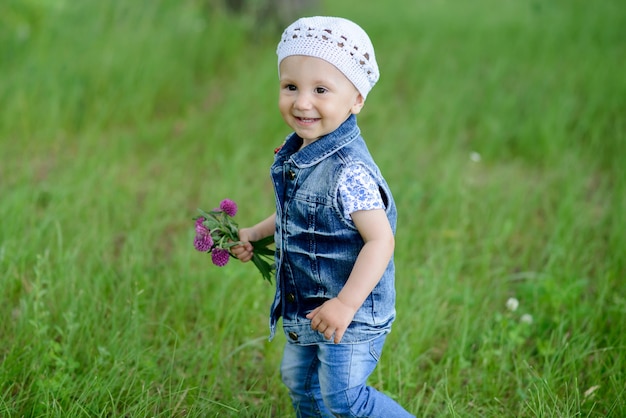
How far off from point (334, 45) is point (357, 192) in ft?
1.31

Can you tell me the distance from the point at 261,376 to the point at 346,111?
1185mm

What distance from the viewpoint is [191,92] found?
4.96 meters

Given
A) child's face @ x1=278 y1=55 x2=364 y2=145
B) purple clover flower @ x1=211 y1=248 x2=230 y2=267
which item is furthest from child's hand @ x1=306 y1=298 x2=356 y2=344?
child's face @ x1=278 y1=55 x2=364 y2=145

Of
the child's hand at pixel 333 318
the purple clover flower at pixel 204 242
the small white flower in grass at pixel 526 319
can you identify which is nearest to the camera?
the child's hand at pixel 333 318

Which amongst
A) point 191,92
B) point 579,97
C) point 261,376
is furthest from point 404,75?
point 261,376

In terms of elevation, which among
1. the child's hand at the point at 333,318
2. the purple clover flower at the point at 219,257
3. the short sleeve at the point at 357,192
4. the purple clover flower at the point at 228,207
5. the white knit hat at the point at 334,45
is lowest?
the child's hand at the point at 333,318

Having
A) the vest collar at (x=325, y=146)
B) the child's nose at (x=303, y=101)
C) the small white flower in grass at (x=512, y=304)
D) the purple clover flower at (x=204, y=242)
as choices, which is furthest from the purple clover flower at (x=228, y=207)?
the small white flower in grass at (x=512, y=304)

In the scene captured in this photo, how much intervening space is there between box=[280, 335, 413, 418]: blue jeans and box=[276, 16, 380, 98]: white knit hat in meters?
0.75

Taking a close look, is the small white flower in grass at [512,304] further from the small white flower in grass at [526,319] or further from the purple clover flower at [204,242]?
the purple clover flower at [204,242]

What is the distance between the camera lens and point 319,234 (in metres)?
1.88

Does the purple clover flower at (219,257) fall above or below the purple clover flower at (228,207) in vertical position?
below

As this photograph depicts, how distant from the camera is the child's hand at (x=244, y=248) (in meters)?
2.12

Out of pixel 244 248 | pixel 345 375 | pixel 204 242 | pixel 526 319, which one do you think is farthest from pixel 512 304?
pixel 204 242

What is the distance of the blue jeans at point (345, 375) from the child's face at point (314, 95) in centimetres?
63
